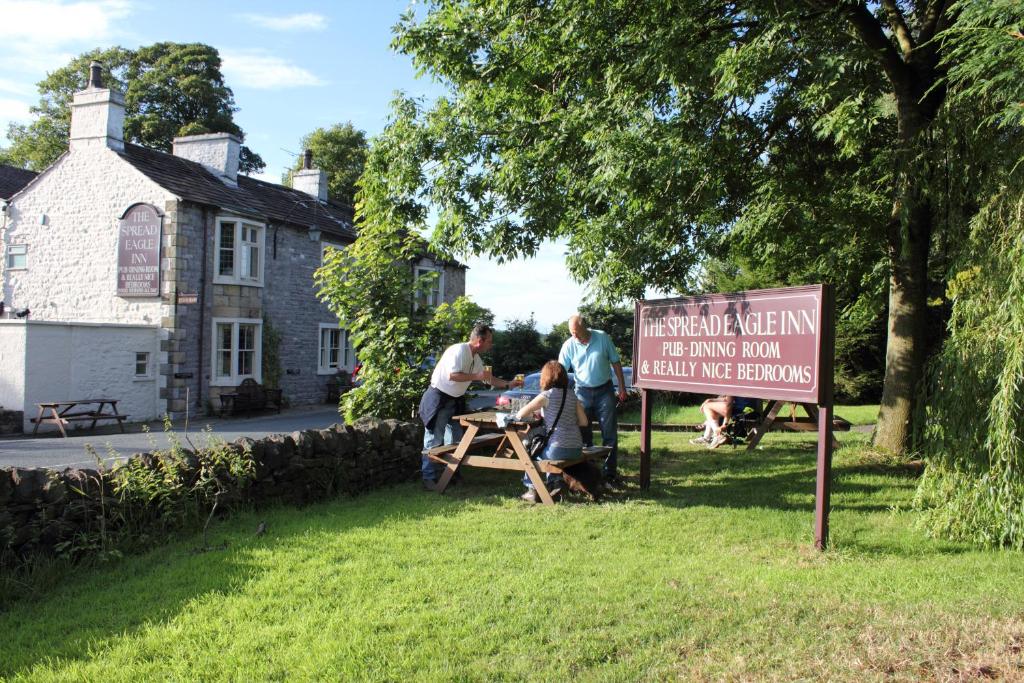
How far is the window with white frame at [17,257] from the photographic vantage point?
22.1 metres

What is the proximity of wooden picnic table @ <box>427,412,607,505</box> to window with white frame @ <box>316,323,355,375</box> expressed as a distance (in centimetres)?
1745

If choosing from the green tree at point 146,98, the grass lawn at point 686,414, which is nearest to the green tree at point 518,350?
the grass lawn at point 686,414

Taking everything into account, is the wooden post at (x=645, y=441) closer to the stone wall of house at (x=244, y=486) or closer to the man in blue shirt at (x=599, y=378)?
the man in blue shirt at (x=599, y=378)

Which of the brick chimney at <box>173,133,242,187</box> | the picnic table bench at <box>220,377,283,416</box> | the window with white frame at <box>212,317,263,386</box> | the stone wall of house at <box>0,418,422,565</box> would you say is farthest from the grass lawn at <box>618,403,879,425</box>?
the brick chimney at <box>173,133,242,187</box>

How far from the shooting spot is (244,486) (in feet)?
23.0

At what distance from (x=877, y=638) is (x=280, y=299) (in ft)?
71.4

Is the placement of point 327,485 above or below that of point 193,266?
below

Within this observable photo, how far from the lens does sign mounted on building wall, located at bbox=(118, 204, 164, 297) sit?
20031 mm

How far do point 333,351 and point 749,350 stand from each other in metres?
21.5

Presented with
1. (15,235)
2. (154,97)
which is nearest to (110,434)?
(15,235)

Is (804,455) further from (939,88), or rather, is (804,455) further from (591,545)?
(591,545)

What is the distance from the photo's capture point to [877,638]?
13.0ft

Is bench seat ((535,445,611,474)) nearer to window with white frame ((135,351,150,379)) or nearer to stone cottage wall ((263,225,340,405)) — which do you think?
window with white frame ((135,351,150,379))

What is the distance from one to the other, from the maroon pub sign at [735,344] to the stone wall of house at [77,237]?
16.3 m
